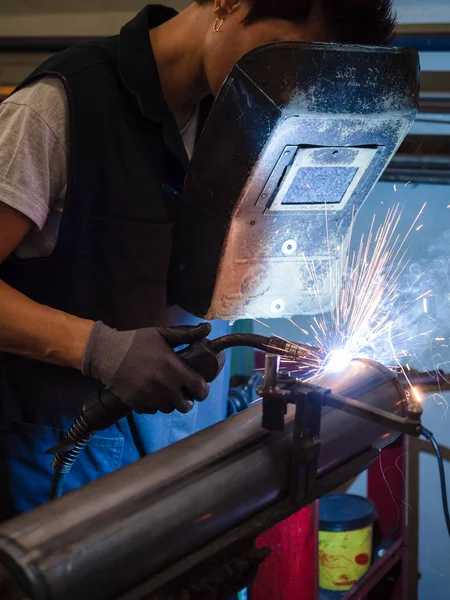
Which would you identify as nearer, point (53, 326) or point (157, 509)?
point (157, 509)

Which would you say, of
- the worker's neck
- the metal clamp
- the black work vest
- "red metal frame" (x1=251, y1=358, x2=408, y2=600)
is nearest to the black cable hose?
the black work vest

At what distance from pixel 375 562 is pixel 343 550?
4.4 inches

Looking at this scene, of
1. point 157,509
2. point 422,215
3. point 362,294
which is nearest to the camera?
point 157,509

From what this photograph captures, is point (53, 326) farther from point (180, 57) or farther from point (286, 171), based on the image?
point (180, 57)

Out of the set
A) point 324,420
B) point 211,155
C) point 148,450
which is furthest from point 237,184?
point 148,450

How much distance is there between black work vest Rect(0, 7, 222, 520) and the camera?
138 cm

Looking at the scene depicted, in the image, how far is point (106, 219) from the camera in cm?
139

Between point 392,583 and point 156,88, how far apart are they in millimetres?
1979

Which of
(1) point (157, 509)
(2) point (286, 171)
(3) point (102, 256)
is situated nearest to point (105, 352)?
(3) point (102, 256)

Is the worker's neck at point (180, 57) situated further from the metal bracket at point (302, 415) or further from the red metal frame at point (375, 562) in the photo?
the red metal frame at point (375, 562)

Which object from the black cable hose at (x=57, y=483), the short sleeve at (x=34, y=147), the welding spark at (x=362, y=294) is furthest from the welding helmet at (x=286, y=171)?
the black cable hose at (x=57, y=483)

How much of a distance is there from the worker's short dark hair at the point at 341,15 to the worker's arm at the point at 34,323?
60 cm

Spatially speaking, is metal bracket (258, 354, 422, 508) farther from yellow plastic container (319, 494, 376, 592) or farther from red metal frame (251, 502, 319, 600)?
yellow plastic container (319, 494, 376, 592)

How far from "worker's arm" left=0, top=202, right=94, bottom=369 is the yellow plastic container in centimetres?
134
